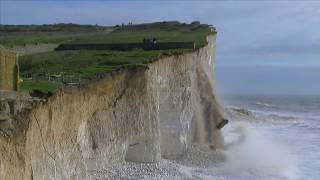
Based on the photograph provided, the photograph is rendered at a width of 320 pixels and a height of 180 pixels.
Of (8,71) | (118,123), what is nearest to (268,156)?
(118,123)

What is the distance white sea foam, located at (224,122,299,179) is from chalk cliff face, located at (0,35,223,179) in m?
1.63

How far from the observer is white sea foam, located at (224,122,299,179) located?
1053 inches

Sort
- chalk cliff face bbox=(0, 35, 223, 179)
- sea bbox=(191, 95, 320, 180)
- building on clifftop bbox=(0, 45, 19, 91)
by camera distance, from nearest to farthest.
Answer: chalk cliff face bbox=(0, 35, 223, 179)
building on clifftop bbox=(0, 45, 19, 91)
sea bbox=(191, 95, 320, 180)

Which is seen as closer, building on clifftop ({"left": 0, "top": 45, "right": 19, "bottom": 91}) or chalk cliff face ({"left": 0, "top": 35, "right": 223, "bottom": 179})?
chalk cliff face ({"left": 0, "top": 35, "right": 223, "bottom": 179})

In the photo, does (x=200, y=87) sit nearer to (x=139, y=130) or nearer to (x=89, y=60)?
(x=89, y=60)

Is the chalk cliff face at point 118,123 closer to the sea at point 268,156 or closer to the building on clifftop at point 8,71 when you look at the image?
the building on clifftop at point 8,71

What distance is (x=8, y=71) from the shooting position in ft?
51.9

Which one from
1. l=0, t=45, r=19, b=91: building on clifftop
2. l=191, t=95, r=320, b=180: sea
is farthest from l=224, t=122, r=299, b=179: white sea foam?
l=0, t=45, r=19, b=91: building on clifftop

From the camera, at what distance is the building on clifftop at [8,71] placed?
15.5 meters

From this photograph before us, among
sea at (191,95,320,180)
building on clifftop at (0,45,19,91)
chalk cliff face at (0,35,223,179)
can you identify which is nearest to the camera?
chalk cliff face at (0,35,223,179)

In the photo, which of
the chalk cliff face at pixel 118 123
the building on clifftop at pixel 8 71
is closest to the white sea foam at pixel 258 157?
the chalk cliff face at pixel 118 123

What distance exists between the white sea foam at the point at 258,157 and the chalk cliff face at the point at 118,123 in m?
1.63

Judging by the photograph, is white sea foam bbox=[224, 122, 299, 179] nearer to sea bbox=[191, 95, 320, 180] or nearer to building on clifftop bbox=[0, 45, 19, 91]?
sea bbox=[191, 95, 320, 180]

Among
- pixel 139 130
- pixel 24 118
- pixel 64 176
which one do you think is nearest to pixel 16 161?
pixel 24 118
